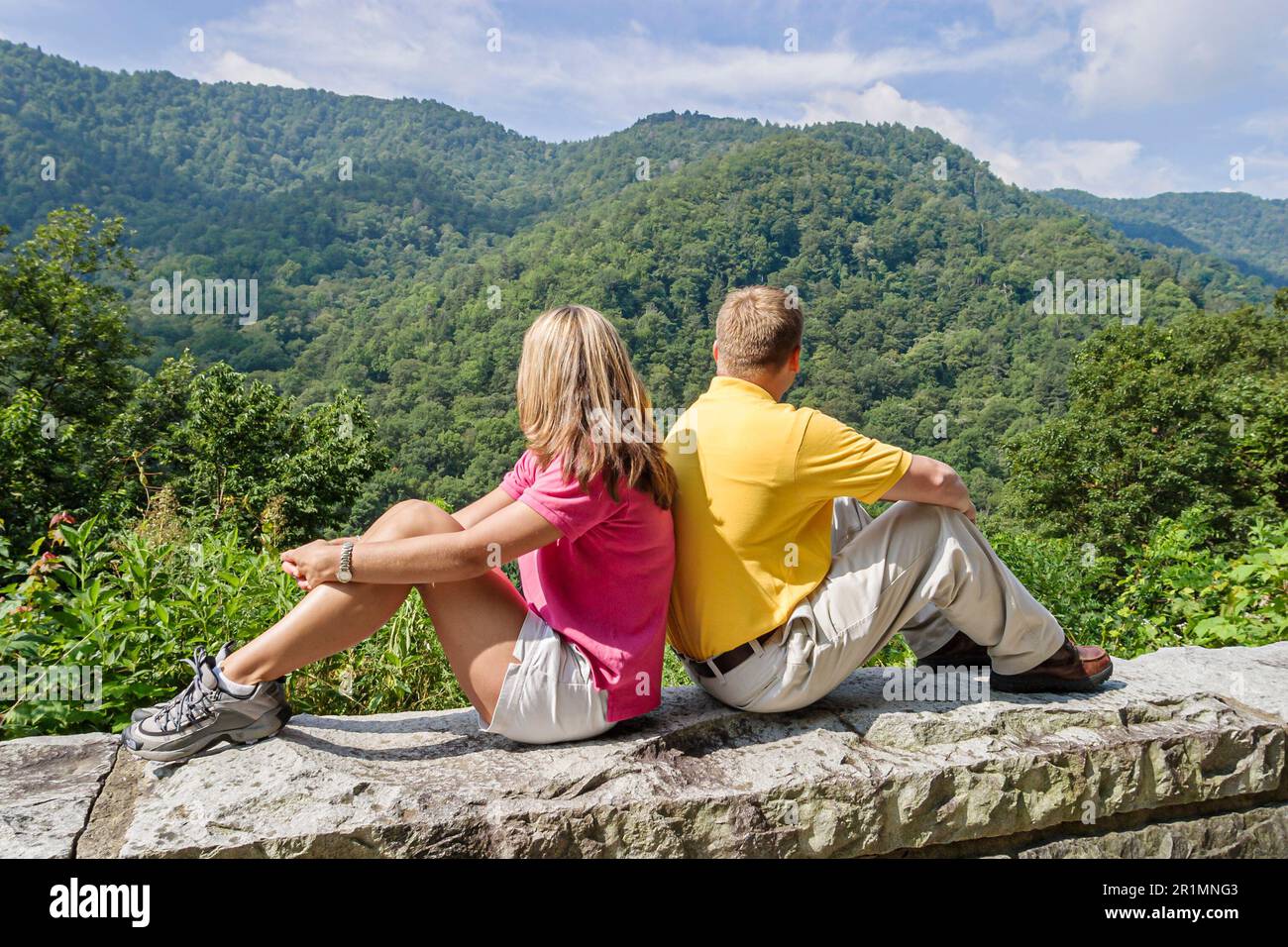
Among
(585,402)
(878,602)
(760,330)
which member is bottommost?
(878,602)

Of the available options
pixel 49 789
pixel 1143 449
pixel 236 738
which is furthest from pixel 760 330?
pixel 1143 449

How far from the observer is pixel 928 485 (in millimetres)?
2297

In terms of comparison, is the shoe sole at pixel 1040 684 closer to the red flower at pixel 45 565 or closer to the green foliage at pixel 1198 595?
the green foliage at pixel 1198 595

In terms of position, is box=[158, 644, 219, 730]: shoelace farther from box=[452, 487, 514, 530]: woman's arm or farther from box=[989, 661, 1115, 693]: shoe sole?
box=[989, 661, 1115, 693]: shoe sole

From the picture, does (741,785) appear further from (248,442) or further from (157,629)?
(248,442)

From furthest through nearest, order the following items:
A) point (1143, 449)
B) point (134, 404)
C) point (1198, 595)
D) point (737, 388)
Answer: point (134, 404) → point (1143, 449) → point (1198, 595) → point (737, 388)

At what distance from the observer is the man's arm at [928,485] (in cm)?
227

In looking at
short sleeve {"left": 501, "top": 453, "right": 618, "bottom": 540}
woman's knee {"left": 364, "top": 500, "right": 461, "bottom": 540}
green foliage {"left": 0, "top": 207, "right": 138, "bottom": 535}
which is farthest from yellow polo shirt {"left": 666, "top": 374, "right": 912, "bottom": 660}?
green foliage {"left": 0, "top": 207, "right": 138, "bottom": 535}

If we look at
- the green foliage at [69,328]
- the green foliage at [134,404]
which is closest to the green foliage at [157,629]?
the green foliage at [134,404]

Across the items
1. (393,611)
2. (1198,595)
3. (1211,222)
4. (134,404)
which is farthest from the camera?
(1211,222)

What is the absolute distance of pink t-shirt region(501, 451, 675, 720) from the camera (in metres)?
2.20

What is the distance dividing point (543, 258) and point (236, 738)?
5895 centimetres

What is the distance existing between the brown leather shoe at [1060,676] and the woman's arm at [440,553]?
4.85 feet
